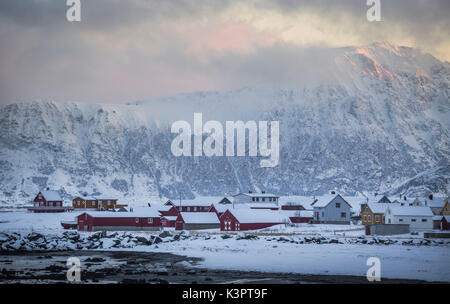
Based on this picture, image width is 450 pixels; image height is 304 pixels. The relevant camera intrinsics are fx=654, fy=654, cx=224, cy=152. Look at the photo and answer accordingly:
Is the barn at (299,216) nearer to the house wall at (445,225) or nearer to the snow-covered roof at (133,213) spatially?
the snow-covered roof at (133,213)

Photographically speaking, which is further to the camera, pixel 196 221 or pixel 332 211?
pixel 332 211

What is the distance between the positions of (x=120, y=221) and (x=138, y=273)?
58596mm

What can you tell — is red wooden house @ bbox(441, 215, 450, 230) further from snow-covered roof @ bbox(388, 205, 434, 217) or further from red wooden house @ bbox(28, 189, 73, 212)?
red wooden house @ bbox(28, 189, 73, 212)

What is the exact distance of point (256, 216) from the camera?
10531cm

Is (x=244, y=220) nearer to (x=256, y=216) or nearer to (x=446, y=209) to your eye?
(x=256, y=216)

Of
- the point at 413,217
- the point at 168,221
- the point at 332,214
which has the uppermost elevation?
the point at 332,214

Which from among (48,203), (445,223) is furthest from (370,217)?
(48,203)

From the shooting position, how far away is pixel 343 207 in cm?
12238

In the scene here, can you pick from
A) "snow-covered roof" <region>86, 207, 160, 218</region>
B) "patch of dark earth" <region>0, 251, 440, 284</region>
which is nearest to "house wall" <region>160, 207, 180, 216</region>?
"snow-covered roof" <region>86, 207, 160, 218</region>

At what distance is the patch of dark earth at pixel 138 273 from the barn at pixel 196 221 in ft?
136

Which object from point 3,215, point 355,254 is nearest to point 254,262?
point 355,254

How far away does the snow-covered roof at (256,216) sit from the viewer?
103 meters
